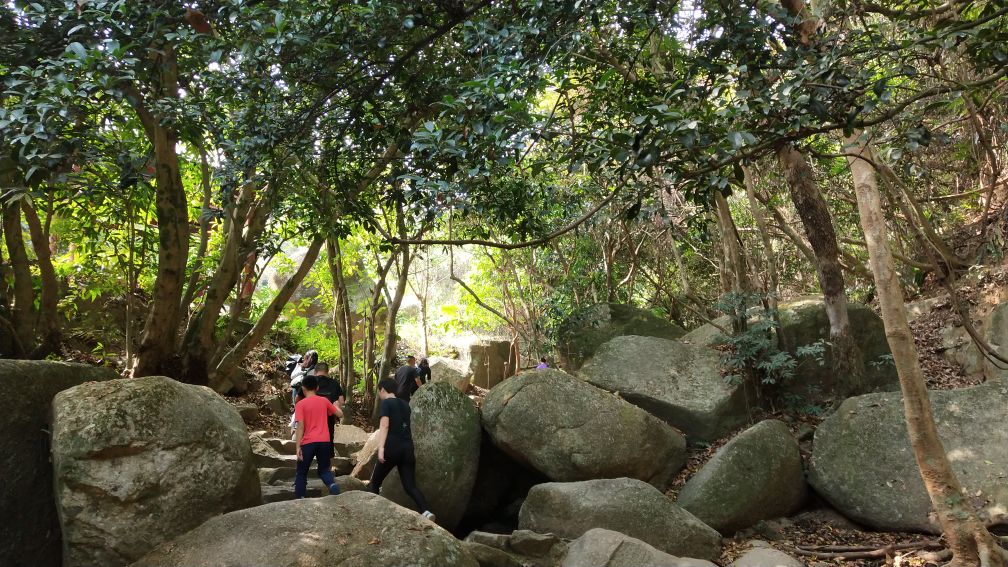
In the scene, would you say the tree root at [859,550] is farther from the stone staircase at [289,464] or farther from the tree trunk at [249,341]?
the tree trunk at [249,341]

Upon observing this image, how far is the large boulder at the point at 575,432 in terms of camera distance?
7.76 metres

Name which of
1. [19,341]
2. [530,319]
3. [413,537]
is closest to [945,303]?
[530,319]

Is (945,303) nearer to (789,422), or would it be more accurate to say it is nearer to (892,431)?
(789,422)

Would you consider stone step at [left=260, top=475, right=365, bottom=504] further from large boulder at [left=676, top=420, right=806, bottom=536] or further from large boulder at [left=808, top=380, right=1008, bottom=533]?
large boulder at [left=808, top=380, right=1008, bottom=533]

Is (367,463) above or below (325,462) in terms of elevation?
below

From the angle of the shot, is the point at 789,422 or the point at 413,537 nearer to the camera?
the point at 413,537

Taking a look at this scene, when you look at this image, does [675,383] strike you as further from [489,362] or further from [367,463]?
[489,362]

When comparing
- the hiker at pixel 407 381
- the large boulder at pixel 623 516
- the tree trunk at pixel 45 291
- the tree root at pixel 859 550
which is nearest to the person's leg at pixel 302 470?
the large boulder at pixel 623 516

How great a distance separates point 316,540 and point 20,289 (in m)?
6.16

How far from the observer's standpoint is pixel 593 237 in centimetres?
1462

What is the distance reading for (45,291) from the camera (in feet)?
27.8

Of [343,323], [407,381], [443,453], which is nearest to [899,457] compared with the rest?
[443,453]

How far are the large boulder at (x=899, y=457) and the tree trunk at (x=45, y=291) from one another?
967 cm

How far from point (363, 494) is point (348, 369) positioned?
25.5 feet
